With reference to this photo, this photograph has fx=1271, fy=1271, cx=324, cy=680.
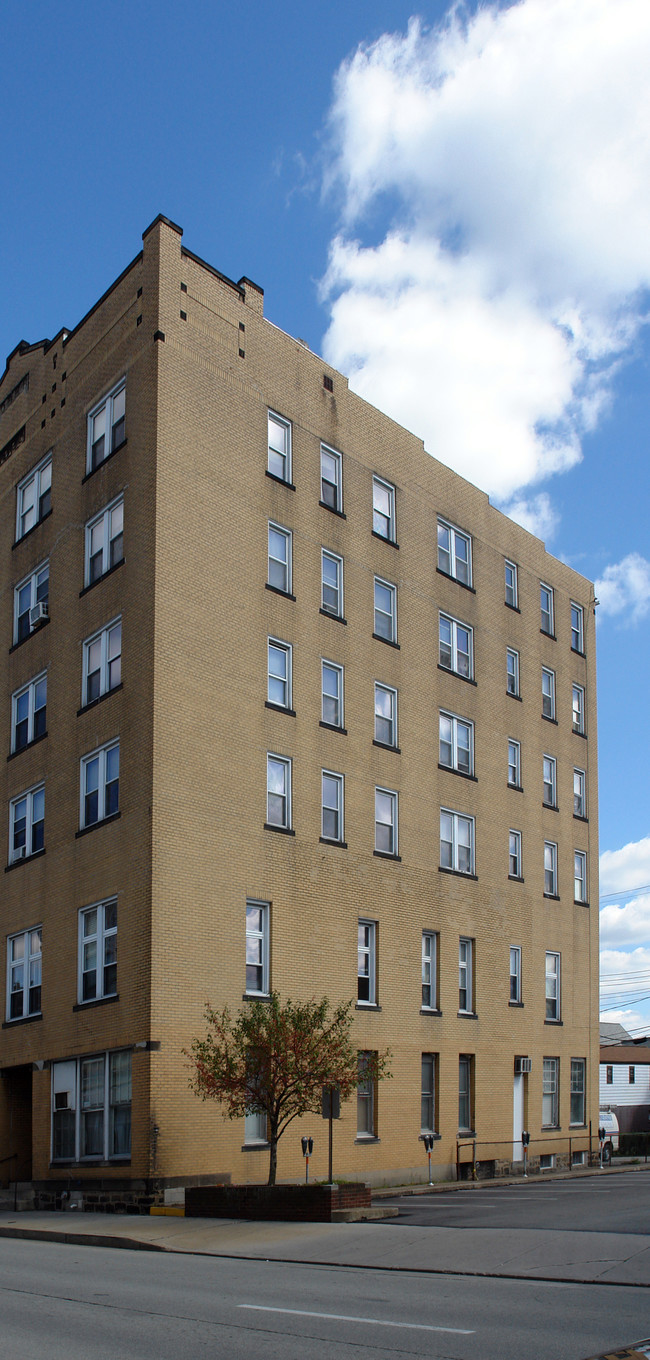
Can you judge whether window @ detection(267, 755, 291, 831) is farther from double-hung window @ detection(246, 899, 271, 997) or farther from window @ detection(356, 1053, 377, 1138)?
window @ detection(356, 1053, 377, 1138)

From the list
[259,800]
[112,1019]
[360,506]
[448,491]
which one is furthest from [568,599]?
[112,1019]

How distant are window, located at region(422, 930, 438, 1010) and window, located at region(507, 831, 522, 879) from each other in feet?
16.5

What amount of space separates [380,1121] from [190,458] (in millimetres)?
15978

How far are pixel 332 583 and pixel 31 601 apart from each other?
25.7 feet

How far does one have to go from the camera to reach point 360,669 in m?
32.0

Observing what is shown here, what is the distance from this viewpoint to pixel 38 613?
31906mm

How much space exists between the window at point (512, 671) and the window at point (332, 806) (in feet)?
32.7

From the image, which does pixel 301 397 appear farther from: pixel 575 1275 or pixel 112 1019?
pixel 575 1275

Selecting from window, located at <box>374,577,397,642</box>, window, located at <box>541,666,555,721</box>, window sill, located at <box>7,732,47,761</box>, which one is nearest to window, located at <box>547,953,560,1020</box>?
window, located at <box>541,666,555,721</box>

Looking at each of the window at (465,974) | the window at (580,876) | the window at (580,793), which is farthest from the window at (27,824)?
the window at (580,793)

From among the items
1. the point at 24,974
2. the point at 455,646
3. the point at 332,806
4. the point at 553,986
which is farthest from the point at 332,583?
the point at 553,986

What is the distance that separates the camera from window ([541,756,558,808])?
40125mm

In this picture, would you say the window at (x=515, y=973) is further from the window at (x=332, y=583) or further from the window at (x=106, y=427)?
the window at (x=106, y=427)

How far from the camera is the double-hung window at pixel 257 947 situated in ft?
89.1
